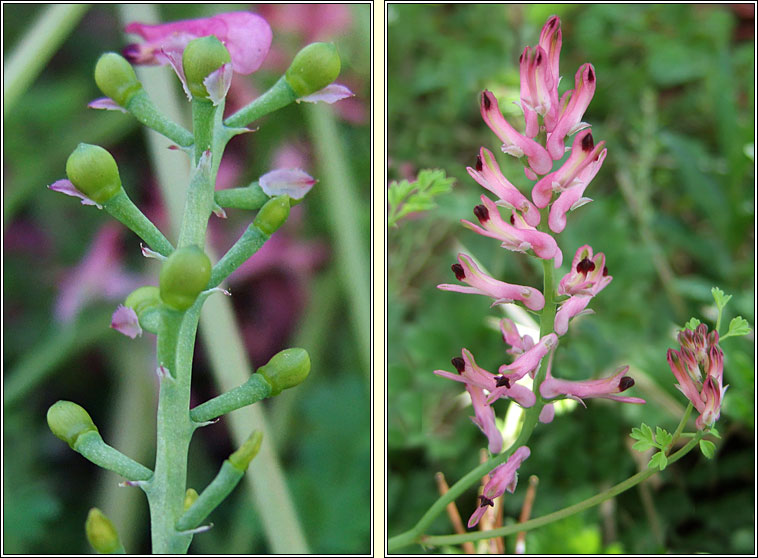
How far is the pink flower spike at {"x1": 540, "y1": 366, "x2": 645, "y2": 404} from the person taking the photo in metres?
0.38

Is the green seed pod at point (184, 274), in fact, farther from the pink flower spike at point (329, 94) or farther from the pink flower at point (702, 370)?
the pink flower at point (702, 370)

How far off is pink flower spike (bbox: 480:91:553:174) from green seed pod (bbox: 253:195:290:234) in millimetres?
114

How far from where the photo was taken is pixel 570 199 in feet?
1.18

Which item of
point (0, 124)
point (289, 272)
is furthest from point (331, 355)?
point (0, 124)

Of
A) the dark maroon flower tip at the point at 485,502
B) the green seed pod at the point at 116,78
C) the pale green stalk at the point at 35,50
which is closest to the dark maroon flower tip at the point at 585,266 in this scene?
the dark maroon flower tip at the point at 485,502

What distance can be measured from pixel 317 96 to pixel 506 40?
23.4 inches

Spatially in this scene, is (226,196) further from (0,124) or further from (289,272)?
(289,272)

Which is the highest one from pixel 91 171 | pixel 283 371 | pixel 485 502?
pixel 91 171

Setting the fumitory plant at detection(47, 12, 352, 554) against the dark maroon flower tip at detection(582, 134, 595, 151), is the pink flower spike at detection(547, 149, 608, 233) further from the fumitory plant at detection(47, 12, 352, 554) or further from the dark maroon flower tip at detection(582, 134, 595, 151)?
the fumitory plant at detection(47, 12, 352, 554)

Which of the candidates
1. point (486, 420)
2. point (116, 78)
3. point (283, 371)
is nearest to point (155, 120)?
point (116, 78)

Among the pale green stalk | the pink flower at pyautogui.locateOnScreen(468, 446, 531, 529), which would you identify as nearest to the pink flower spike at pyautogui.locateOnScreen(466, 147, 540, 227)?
the pink flower at pyautogui.locateOnScreen(468, 446, 531, 529)

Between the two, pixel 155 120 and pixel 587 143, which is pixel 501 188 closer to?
pixel 587 143

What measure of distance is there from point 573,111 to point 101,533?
0.31 meters

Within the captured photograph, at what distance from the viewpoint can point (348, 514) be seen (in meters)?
0.59
